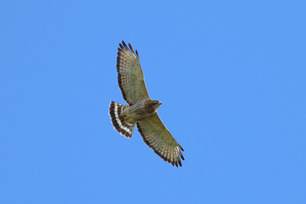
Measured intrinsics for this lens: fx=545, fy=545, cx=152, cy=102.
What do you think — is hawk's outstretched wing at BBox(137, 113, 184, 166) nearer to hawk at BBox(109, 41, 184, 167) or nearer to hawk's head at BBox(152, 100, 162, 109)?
hawk at BBox(109, 41, 184, 167)

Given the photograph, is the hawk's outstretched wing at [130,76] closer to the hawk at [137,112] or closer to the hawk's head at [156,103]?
the hawk at [137,112]

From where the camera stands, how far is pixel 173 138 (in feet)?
52.4

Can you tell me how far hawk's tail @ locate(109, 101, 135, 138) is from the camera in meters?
15.8

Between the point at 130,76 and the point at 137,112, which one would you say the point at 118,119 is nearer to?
the point at 137,112

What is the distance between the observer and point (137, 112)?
606 inches

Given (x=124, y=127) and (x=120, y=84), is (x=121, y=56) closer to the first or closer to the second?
(x=120, y=84)

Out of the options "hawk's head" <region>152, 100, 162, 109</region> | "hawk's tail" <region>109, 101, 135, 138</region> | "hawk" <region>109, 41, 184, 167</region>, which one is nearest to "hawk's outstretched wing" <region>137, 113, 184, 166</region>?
"hawk" <region>109, 41, 184, 167</region>

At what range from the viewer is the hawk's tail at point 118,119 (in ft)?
51.9

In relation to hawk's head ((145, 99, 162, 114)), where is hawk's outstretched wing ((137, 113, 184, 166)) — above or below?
below

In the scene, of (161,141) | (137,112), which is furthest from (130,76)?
(161,141)

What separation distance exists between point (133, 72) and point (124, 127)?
65.5 inches

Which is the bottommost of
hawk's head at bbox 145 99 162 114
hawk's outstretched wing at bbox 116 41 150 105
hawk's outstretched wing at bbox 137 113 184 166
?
hawk's outstretched wing at bbox 137 113 184 166

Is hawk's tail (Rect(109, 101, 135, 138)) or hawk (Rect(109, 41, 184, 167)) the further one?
hawk's tail (Rect(109, 101, 135, 138))

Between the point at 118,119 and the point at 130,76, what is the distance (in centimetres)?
134
